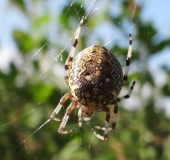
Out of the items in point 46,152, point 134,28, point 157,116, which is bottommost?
point 157,116

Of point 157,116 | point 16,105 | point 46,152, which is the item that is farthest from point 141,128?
point 16,105

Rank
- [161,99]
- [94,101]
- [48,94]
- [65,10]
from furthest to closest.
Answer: [161,99] → [65,10] → [48,94] → [94,101]

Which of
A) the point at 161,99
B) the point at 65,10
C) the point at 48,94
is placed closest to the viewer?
the point at 48,94

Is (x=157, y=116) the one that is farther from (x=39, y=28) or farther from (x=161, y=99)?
(x=39, y=28)

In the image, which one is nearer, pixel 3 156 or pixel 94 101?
pixel 94 101

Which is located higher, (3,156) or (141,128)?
(3,156)

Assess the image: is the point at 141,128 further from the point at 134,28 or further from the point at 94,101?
the point at 94,101
